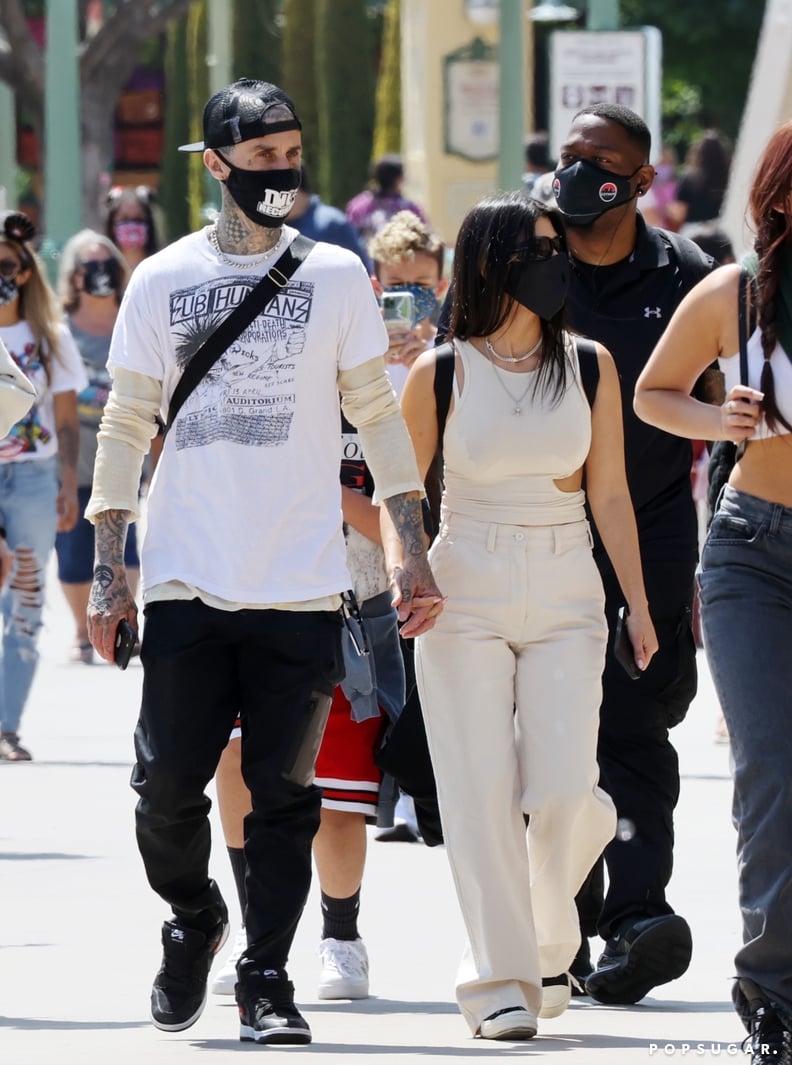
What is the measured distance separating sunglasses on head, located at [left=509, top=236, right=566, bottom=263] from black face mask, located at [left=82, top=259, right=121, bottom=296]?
690cm

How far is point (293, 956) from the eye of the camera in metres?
6.63

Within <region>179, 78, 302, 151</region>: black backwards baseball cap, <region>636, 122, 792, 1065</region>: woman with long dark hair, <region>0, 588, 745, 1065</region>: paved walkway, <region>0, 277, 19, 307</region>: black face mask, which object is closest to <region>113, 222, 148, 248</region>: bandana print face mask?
<region>0, 277, 19, 307</region>: black face mask

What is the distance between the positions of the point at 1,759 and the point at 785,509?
5458mm

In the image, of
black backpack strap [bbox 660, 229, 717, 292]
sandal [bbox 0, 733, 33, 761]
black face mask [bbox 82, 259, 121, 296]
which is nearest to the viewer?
black backpack strap [bbox 660, 229, 717, 292]

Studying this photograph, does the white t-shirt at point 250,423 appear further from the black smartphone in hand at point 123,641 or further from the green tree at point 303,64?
the green tree at point 303,64

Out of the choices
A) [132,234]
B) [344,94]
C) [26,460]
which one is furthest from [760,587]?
[344,94]

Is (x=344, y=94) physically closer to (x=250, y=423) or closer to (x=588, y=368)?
(x=588, y=368)

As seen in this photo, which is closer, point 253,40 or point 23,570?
point 23,570

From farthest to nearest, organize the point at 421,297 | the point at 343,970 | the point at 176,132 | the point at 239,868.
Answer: the point at 176,132
the point at 421,297
the point at 343,970
the point at 239,868

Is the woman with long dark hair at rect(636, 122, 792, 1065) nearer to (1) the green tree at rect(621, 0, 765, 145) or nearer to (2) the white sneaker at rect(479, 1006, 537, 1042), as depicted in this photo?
(2) the white sneaker at rect(479, 1006, 537, 1042)

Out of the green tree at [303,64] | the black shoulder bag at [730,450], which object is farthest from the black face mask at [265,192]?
the green tree at [303,64]

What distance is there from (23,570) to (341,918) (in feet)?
13.5

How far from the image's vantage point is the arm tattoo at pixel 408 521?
5.47 meters

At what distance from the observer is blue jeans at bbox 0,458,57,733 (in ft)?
32.6
